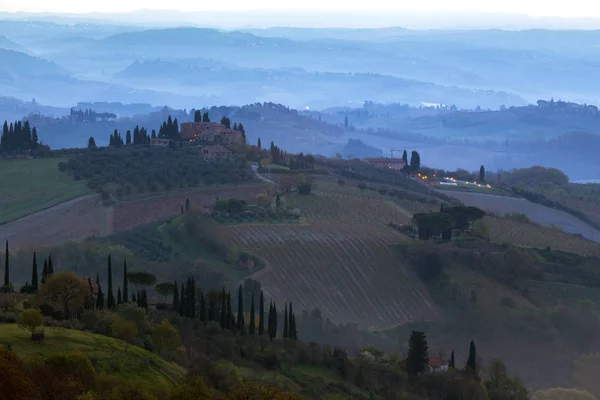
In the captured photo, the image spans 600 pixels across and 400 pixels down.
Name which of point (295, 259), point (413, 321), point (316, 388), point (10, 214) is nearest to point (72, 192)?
point (10, 214)

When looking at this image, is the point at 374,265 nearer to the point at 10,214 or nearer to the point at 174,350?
the point at 10,214

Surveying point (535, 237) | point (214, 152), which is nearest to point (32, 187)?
point (214, 152)

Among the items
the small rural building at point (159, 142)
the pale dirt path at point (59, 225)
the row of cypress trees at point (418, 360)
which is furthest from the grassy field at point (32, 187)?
the row of cypress trees at point (418, 360)

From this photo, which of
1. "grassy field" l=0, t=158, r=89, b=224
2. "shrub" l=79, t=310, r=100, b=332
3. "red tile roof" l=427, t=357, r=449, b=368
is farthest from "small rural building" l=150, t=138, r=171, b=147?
"shrub" l=79, t=310, r=100, b=332

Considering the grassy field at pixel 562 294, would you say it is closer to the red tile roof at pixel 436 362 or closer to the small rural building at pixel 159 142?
the red tile roof at pixel 436 362

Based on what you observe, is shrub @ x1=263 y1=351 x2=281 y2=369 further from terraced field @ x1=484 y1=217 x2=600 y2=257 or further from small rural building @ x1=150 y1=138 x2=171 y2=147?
small rural building @ x1=150 y1=138 x2=171 y2=147

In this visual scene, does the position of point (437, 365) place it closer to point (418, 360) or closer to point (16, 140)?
point (418, 360)
